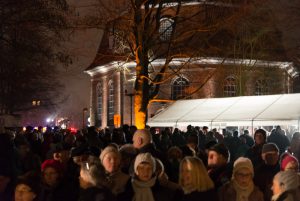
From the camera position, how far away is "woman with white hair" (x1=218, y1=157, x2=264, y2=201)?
5.96 metres

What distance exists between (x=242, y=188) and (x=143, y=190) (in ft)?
3.66

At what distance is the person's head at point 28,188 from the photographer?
18.6ft

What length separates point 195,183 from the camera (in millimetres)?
5855

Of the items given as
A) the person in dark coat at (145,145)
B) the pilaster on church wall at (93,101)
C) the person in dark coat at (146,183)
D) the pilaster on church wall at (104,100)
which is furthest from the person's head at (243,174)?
the pilaster on church wall at (93,101)

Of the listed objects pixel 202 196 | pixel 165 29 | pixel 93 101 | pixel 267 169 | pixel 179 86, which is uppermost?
pixel 179 86

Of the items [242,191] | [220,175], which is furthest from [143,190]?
[220,175]

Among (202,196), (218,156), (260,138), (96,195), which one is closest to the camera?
(96,195)

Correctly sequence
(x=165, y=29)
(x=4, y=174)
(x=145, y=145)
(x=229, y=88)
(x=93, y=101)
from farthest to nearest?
1. (x=93, y=101)
2. (x=229, y=88)
3. (x=165, y=29)
4. (x=145, y=145)
5. (x=4, y=174)

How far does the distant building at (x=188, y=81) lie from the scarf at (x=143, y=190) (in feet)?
93.2

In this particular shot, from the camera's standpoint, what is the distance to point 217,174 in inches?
282

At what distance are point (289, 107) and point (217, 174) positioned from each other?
1480 centimetres

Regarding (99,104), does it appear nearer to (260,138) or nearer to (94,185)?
(260,138)

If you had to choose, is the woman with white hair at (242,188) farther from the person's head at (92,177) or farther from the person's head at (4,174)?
the person's head at (4,174)

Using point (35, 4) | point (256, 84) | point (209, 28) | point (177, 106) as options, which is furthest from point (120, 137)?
point (256, 84)
